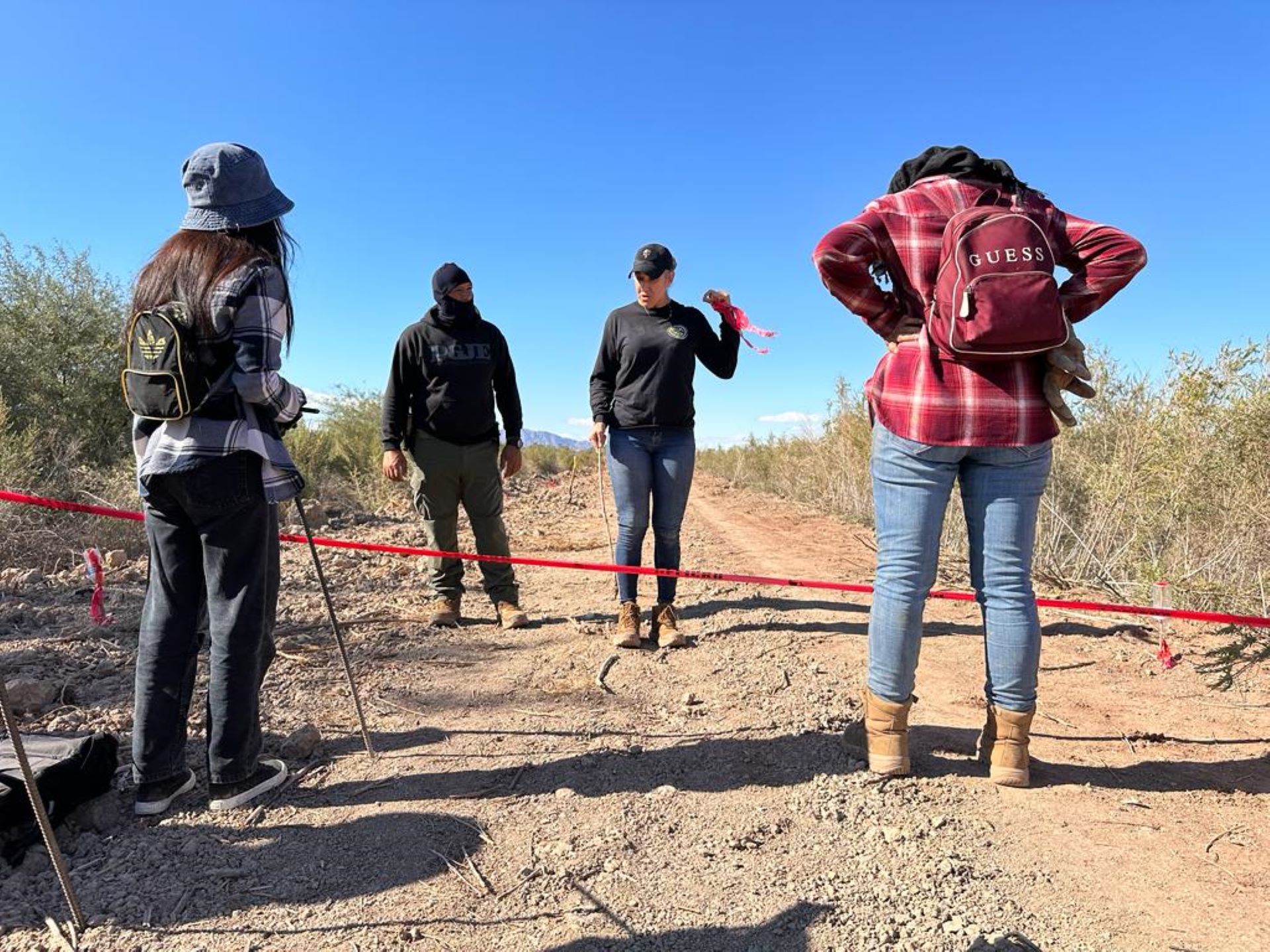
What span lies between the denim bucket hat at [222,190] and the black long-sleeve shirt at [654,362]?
1884mm

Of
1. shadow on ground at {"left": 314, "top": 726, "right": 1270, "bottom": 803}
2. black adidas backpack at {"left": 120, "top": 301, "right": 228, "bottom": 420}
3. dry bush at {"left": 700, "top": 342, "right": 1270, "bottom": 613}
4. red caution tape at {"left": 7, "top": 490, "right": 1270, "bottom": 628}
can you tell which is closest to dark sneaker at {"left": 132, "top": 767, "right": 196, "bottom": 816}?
shadow on ground at {"left": 314, "top": 726, "right": 1270, "bottom": 803}

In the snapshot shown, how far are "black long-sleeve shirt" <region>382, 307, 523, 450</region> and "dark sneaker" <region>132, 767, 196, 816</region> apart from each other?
2170 millimetres

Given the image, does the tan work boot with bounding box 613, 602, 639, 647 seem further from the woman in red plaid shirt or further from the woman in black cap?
the woman in red plaid shirt

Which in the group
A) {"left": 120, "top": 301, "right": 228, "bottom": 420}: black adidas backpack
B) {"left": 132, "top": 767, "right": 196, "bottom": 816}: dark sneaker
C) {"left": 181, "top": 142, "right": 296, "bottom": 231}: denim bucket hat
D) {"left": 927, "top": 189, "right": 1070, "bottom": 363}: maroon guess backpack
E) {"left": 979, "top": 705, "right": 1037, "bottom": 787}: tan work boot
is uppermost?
{"left": 181, "top": 142, "right": 296, "bottom": 231}: denim bucket hat

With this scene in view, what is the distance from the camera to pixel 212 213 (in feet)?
6.91

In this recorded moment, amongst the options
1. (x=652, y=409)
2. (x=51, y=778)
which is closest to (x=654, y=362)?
(x=652, y=409)

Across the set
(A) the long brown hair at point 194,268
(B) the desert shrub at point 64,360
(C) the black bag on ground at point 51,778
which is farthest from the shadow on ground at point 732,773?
(B) the desert shrub at point 64,360

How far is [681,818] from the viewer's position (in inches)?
83.6

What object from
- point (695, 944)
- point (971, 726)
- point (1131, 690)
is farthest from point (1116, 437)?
point (695, 944)

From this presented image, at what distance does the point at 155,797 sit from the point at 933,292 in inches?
107

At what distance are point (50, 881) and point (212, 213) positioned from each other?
6.02 ft

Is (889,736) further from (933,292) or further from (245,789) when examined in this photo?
(245,789)

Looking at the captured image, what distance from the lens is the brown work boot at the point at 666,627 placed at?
3.73 m

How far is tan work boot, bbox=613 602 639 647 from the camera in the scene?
3686 mm
